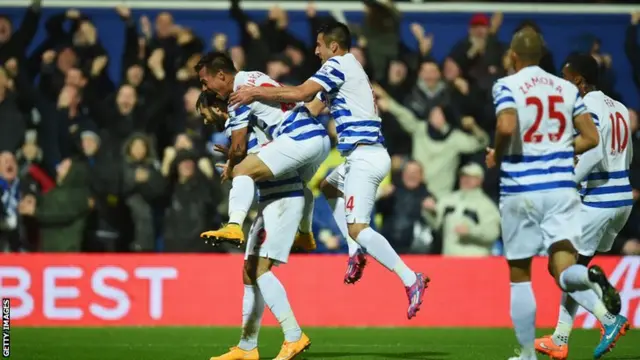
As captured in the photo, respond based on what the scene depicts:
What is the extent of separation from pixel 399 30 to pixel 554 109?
7779 millimetres

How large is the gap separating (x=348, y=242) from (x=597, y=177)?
2.21 m

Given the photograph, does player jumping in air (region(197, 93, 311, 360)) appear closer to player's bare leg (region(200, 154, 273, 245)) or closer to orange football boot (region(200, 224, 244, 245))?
player's bare leg (region(200, 154, 273, 245))

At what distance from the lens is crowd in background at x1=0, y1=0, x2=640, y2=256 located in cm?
1470

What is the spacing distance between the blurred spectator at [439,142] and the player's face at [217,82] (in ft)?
18.7

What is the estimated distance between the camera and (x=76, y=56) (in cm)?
1533

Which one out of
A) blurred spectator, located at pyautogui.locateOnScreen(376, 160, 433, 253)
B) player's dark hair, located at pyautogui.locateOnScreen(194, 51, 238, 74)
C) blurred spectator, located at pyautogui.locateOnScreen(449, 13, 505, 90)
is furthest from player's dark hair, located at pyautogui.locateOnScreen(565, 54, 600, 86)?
blurred spectator, located at pyautogui.locateOnScreen(449, 13, 505, 90)

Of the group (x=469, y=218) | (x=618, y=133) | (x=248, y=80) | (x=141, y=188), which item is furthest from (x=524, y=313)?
(x=141, y=188)

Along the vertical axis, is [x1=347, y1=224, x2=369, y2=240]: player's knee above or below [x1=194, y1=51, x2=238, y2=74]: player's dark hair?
below

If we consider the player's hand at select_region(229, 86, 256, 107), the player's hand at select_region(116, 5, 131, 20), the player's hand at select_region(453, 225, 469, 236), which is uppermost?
the player's hand at select_region(116, 5, 131, 20)

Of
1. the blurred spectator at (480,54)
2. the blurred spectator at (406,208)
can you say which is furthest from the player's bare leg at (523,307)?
the blurred spectator at (480,54)

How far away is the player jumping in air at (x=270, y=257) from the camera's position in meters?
9.30

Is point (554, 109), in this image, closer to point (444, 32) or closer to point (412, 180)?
point (412, 180)

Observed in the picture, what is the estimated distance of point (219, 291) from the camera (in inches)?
557

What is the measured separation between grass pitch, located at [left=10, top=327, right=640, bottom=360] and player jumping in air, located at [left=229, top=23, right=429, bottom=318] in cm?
94
